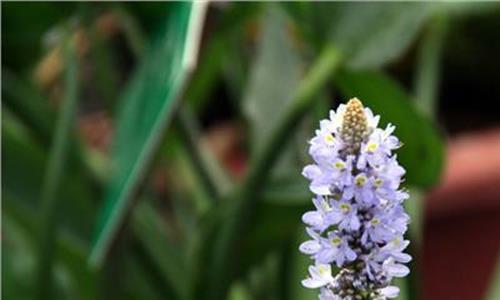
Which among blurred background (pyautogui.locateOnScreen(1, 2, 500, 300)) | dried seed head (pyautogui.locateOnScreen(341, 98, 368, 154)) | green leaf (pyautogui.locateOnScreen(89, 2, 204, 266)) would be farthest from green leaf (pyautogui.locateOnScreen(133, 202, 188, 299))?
dried seed head (pyautogui.locateOnScreen(341, 98, 368, 154))

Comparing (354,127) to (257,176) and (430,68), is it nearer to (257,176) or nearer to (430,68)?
(257,176)

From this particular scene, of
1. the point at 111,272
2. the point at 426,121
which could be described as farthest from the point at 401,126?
the point at 111,272

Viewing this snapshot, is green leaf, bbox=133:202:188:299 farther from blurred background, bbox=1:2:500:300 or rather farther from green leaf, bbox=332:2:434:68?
green leaf, bbox=332:2:434:68

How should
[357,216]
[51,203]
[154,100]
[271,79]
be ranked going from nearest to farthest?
[357,216] → [154,100] → [51,203] → [271,79]

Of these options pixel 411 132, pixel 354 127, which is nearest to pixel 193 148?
pixel 411 132

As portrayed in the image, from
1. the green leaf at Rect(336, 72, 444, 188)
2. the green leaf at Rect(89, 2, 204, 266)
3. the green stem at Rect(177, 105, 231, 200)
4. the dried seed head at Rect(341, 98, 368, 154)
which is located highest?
the green stem at Rect(177, 105, 231, 200)
